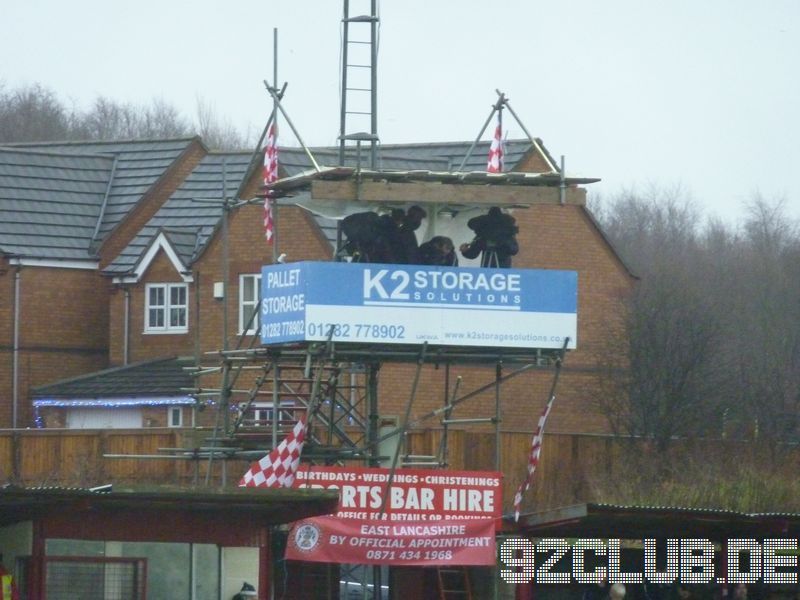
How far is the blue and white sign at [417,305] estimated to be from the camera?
92.5ft

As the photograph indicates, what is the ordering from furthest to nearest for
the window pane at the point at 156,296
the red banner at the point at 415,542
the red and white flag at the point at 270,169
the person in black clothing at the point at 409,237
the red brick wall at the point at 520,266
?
the window pane at the point at 156,296
the red brick wall at the point at 520,266
the red and white flag at the point at 270,169
the person in black clothing at the point at 409,237
the red banner at the point at 415,542

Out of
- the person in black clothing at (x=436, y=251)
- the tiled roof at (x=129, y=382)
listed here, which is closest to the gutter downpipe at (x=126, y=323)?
the tiled roof at (x=129, y=382)

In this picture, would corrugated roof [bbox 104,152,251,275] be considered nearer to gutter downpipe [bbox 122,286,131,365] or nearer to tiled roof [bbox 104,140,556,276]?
tiled roof [bbox 104,140,556,276]

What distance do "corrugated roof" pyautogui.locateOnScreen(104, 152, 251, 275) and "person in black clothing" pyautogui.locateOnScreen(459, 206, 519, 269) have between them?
2055cm

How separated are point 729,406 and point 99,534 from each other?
30.2 m

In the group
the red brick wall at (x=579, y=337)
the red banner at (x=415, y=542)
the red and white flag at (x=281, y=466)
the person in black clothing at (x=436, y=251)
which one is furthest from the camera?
the red brick wall at (x=579, y=337)

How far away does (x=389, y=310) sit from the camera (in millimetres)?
28578

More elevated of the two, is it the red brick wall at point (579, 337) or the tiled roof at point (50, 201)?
the tiled roof at point (50, 201)

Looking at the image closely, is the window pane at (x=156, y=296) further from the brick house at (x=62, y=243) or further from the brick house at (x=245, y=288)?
the brick house at (x=62, y=243)

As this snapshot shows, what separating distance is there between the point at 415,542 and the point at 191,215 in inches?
1068

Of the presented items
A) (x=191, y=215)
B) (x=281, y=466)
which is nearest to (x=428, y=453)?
(x=281, y=466)

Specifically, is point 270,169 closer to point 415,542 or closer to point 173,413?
point 415,542

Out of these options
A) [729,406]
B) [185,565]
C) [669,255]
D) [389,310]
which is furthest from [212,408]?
[669,255]

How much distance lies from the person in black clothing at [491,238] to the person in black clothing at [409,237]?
0.90 m
